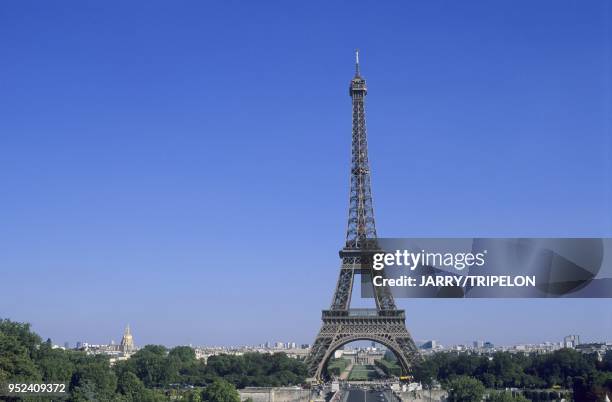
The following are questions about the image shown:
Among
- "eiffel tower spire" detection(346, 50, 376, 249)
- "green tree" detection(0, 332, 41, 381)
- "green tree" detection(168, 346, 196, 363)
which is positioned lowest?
"green tree" detection(0, 332, 41, 381)

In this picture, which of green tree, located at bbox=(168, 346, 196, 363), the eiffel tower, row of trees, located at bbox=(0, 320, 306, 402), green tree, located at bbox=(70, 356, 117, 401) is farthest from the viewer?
green tree, located at bbox=(168, 346, 196, 363)

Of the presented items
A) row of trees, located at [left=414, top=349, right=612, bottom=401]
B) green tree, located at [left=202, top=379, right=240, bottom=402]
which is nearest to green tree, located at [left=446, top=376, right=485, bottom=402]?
row of trees, located at [left=414, top=349, right=612, bottom=401]

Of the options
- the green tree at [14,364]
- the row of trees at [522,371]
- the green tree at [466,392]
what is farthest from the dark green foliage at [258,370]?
the green tree at [14,364]

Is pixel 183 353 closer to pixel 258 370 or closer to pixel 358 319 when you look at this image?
pixel 258 370

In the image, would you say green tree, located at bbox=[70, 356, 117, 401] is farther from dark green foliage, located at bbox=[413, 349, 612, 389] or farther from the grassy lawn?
the grassy lawn

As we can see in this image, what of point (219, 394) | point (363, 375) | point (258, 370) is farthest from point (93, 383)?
point (363, 375)

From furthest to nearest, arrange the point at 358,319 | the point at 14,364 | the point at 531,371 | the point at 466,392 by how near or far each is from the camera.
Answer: the point at 531,371, the point at 358,319, the point at 466,392, the point at 14,364

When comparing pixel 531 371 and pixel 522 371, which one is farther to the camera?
pixel 531 371

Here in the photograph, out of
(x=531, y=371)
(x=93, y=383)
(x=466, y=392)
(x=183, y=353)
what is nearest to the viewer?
(x=93, y=383)

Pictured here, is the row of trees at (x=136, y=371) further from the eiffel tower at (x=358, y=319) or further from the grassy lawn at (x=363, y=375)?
the grassy lawn at (x=363, y=375)
